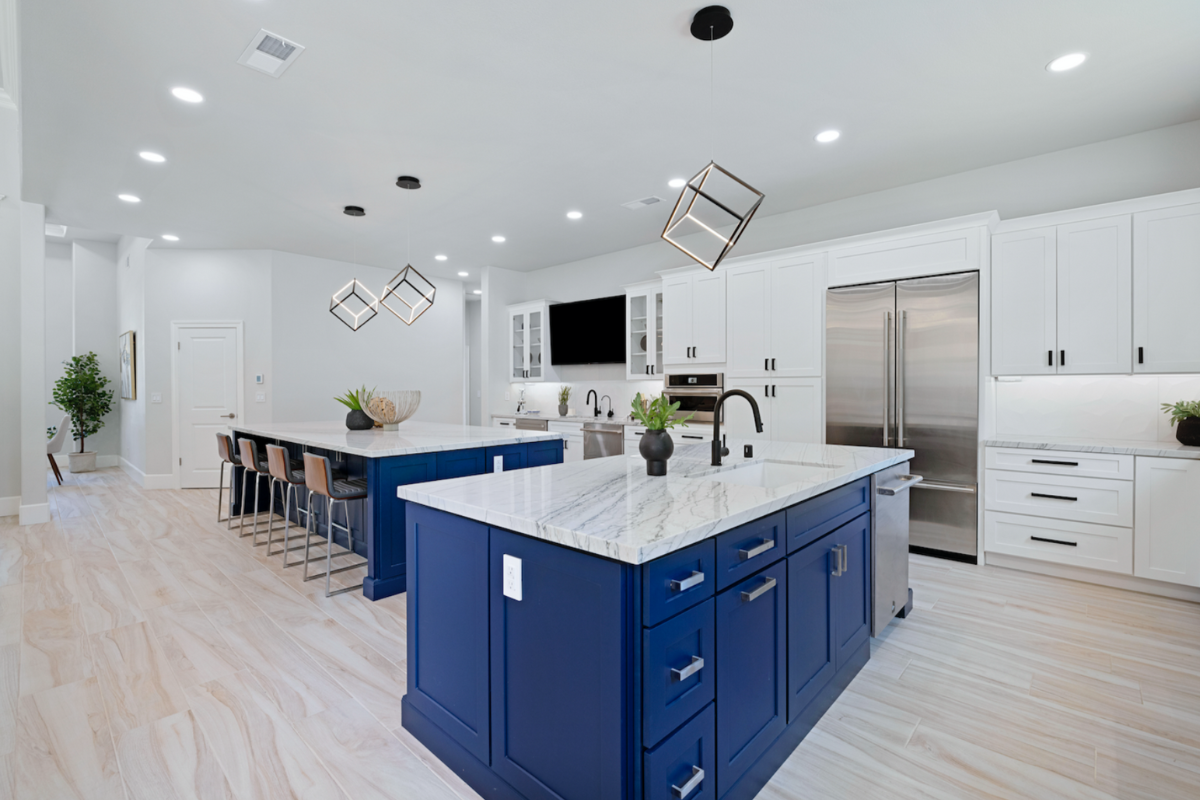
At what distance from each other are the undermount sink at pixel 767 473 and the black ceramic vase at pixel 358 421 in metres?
3.38

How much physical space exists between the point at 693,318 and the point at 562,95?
2.73 meters

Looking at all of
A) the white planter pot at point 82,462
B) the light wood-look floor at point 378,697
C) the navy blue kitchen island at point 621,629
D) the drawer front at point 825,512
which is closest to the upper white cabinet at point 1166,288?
the light wood-look floor at point 378,697

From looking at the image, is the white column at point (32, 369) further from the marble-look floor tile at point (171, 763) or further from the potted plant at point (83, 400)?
the marble-look floor tile at point (171, 763)

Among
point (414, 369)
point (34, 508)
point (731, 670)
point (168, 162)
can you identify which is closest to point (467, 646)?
point (731, 670)

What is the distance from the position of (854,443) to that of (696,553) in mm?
3458

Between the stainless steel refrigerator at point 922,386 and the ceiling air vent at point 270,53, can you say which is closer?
the ceiling air vent at point 270,53

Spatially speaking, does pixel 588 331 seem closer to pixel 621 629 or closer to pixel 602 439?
pixel 602 439

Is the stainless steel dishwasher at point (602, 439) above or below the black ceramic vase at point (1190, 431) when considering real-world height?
below

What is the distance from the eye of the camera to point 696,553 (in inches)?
57.1

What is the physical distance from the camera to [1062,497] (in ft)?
11.7

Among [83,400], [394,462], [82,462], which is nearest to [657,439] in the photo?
[394,462]

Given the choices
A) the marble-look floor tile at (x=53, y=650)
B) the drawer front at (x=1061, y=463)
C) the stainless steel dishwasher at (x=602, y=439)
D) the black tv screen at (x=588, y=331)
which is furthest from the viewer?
the black tv screen at (x=588, y=331)

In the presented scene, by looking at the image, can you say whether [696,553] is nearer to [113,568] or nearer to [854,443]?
[854,443]

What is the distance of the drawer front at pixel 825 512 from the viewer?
1.90m
